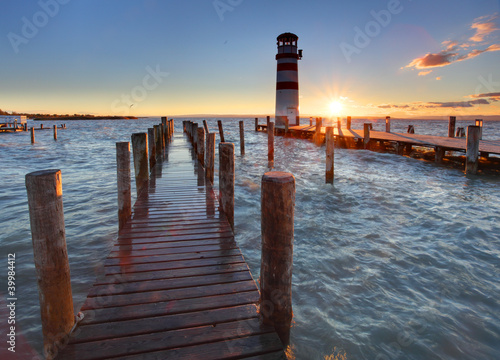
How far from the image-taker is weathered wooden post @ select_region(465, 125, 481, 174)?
38.0 feet

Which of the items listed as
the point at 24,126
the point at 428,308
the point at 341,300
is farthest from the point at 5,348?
the point at 24,126

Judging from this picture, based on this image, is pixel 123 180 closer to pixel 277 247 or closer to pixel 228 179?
pixel 228 179

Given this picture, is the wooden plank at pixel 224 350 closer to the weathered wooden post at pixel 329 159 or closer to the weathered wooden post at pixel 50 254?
the weathered wooden post at pixel 50 254

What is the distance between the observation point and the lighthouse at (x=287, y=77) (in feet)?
91.5

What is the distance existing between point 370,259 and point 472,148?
31.8ft

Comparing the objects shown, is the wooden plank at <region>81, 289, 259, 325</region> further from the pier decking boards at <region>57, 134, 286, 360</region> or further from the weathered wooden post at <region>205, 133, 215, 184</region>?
the weathered wooden post at <region>205, 133, 215, 184</region>

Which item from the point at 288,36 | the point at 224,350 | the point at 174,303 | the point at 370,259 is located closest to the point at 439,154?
the point at 370,259

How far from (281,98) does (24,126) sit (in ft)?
133

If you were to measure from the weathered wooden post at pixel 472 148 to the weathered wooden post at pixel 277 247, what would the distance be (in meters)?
12.2

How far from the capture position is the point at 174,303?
9.41 ft

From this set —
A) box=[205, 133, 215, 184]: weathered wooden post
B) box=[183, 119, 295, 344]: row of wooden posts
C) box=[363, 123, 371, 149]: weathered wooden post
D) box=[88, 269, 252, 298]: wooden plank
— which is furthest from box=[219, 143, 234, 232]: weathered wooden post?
box=[363, 123, 371, 149]: weathered wooden post

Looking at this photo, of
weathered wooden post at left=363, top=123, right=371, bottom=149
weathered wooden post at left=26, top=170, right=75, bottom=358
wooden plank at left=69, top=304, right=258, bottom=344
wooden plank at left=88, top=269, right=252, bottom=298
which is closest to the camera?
weathered wooden post at left=26, top=170, right=75, bottom=358

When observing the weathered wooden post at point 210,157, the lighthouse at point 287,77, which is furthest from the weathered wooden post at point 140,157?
the lighthouse at point 287,77

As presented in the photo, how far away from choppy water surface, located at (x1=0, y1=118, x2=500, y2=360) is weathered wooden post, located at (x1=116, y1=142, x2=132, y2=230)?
1.12 meters
